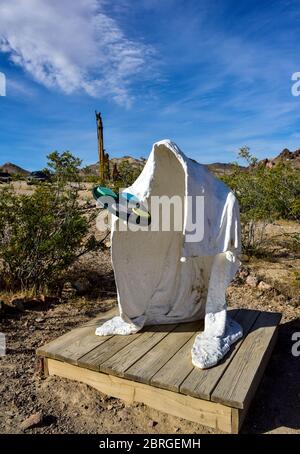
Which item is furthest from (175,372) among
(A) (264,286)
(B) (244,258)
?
(B) (244,258)

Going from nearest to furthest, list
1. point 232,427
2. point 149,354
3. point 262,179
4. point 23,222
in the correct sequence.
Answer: point 232,427 → point 149,354 → point 23,222 → point 262,179

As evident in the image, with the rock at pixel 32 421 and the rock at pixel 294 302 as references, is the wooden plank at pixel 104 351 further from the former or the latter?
the rock at pixel 294 302

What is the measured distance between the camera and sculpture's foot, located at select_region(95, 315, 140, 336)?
126 inches

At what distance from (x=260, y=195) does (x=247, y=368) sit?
593cm

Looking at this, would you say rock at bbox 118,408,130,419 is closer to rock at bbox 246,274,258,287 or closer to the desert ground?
the desert ground

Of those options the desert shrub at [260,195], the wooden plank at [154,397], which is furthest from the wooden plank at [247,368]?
the desert shrub at [260,195]

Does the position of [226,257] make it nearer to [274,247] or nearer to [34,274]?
[34,274]

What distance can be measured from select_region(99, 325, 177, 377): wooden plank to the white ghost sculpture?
0.09 meters

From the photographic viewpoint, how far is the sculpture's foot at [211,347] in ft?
8.75

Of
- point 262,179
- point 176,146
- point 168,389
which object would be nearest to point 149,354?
point 168,389

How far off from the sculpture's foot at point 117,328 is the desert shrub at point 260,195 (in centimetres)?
397

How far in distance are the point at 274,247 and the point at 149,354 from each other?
18.4ft

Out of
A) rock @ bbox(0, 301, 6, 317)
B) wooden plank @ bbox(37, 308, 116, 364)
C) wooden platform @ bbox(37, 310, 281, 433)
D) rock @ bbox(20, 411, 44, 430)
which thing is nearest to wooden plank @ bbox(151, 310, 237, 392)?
wooden platform @ bbox(37, 310, 281, 433)

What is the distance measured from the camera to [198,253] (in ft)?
9.02
